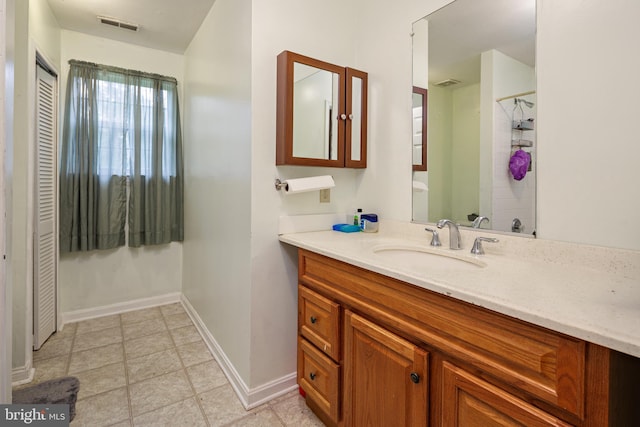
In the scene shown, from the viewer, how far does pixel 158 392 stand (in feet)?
5.68

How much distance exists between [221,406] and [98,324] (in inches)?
65.4

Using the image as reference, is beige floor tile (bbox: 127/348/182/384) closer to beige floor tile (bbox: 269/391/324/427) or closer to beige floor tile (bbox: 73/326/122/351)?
beige floor tile (bbox: 73/326/122/351)

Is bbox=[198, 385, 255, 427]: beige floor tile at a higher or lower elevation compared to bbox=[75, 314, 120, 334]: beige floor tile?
lower

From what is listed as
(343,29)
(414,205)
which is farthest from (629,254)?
(343,29)

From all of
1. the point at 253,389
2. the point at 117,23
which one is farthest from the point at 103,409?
the point at 117,23

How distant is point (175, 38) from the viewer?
8.77 feet

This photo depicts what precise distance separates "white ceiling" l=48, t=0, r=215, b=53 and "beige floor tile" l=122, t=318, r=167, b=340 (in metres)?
2.42

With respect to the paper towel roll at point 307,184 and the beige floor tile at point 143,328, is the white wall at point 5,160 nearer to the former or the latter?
the paper towel roll at point 307,184

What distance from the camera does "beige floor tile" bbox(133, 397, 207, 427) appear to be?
4.92 ft

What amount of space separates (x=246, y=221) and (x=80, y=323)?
210cm

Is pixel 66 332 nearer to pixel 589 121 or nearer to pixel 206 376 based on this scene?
pixel 206 376

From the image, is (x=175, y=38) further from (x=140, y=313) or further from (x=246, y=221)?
(x=140, y=313)

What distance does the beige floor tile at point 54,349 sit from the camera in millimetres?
2086

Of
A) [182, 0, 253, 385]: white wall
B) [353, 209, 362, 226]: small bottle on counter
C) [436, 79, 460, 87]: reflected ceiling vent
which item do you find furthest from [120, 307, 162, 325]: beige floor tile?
[436, 79, 460, 87]: reflected ceiling vent
